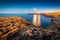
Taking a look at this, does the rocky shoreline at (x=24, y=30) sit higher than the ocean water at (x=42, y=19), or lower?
lower

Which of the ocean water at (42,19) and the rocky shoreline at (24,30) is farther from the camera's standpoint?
the ocean water at (42,19)

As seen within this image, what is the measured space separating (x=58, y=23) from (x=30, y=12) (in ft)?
2.39

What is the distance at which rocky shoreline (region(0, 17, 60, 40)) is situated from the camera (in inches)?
127

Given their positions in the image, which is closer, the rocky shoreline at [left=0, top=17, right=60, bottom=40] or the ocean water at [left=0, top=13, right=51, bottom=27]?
the rocky shoreline at [left=0, top=17, right=60, bottom=40]

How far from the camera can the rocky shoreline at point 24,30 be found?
3.22 m

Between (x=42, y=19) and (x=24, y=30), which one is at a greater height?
(x=42, y=19)

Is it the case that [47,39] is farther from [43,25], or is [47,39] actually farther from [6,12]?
[6,12]

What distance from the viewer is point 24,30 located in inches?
136

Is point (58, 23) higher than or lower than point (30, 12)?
lower

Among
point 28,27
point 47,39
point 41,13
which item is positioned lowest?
point 47,39

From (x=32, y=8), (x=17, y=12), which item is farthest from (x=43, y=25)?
(x=17, y=12)

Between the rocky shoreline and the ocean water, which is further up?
the ocean water

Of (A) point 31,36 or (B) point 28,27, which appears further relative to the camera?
(B) point 28,27

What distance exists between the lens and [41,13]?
138 inches
